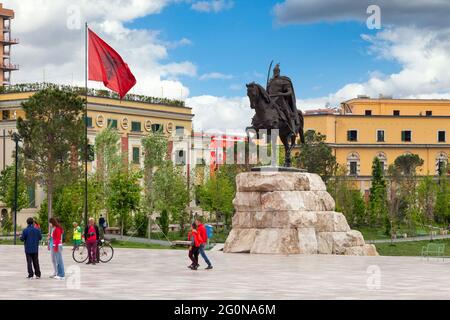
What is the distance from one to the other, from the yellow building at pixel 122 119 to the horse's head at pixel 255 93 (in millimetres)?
41096

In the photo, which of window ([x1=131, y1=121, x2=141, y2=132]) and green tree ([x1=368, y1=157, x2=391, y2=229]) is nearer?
green tree ([x1=368, y1=157, x2=391, y2=229])

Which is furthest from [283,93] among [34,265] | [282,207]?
[34,265]

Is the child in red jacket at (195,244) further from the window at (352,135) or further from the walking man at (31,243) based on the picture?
the window at (352,135)

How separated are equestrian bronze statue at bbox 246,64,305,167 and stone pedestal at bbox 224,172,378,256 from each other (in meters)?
1.99

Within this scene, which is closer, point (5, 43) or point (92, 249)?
point (92, 249)

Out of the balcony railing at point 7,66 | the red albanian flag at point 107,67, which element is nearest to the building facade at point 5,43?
the balcony railing at point 7,66

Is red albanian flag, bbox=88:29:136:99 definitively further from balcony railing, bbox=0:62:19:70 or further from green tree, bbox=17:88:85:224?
balcony railing, bbox=0:62:19:70

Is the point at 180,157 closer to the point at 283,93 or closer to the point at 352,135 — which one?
the point at 352,135

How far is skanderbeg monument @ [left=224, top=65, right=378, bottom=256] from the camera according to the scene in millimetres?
34375

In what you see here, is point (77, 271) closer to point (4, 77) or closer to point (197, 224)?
point (197, 224)

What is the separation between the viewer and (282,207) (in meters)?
34.4

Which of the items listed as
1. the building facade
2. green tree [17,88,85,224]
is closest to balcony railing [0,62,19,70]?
the building facade

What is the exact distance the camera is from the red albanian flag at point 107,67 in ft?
122

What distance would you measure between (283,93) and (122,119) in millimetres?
50342
